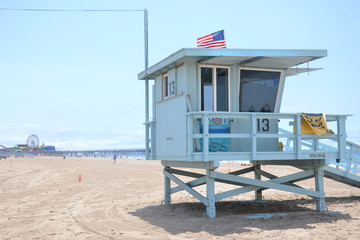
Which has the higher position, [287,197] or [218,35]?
[218,35]

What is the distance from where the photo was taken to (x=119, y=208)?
1291 centimetres

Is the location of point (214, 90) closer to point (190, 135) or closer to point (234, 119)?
point (234, 119)

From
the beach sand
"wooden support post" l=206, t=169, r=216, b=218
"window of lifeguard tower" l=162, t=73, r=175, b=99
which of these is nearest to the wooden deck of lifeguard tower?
"wooden support post" l=206, t=169, r=216, b=218

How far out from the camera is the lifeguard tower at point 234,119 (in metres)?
10.4

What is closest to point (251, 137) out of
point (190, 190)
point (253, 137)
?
point (253, 137)

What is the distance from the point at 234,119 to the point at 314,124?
6.86 ft

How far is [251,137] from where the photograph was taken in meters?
10.4

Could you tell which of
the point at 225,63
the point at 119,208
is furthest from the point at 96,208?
the point at 225,63

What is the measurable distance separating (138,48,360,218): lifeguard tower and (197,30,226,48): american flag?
660 mm

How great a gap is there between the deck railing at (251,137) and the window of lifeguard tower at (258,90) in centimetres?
47

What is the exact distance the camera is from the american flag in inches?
462

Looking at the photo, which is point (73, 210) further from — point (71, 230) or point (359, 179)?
point (359, 179)

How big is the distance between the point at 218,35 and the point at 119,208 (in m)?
5.94

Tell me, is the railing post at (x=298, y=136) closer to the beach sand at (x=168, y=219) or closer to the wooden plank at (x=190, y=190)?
the beach sand at (x=168, y=219)
